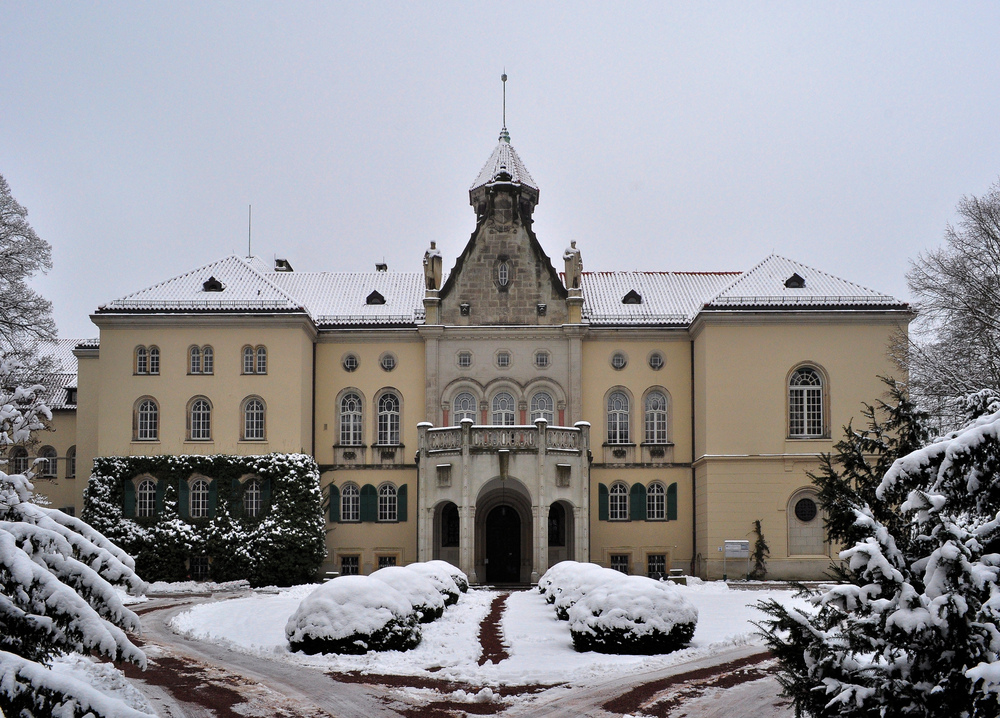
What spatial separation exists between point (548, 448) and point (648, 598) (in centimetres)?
1833

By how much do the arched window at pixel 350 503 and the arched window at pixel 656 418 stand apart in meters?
12.0

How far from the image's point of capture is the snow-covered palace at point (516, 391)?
40.5 m

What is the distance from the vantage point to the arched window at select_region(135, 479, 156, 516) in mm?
40688

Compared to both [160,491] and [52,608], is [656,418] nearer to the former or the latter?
[160,491]

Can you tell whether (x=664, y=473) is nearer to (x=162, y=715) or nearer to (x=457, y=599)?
(x=457, y=599)

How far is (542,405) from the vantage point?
1699 inches

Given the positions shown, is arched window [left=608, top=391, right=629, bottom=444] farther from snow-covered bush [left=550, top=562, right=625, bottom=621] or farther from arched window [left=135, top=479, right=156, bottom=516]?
arched window [left=135, top=479, right=156, bottom=516]

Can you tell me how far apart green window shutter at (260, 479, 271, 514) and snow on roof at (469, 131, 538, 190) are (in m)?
16.3

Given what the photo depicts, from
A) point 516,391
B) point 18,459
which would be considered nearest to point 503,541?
point 516,391

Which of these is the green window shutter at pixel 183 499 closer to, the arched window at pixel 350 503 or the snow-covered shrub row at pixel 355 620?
the arched window at pixel 350 503

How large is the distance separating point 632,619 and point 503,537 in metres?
23.3

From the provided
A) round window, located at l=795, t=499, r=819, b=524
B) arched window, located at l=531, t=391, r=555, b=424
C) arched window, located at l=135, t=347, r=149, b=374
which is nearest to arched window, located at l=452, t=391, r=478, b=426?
arched window, located at l=531, t=391, r=555, b=424

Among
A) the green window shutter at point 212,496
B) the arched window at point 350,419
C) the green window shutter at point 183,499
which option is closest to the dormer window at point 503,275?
the arched window at point 350,419

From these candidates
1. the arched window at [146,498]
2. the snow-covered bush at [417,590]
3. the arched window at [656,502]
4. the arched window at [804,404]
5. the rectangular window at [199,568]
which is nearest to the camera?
the snow-covered bush at [417,590]
